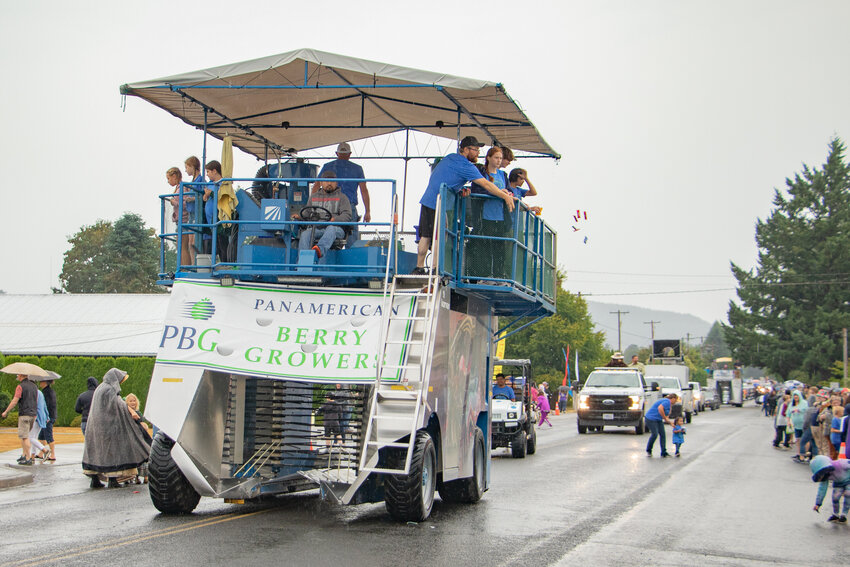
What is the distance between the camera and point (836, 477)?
39.4ft

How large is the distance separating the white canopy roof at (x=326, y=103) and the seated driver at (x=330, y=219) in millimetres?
1233

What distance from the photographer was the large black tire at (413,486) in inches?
396

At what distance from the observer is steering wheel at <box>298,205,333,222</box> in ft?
36.5

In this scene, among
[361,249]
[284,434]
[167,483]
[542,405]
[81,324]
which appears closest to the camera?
[167,483]

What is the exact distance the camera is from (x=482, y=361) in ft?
44.2

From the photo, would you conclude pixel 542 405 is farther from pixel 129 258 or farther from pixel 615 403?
pixel 129 258

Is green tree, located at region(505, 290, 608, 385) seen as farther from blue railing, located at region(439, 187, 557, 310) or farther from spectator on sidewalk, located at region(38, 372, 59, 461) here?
blue railing, located at region(439, 187, 557, 310)

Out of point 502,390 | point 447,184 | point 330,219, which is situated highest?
point 447,184

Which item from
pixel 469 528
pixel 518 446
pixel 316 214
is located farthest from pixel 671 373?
pixel 316 214

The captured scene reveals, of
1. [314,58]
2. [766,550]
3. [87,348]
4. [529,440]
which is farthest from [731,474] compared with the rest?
[87,348]

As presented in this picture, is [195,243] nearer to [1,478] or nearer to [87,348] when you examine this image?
[1,478]

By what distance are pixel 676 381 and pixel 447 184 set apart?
1403 inches

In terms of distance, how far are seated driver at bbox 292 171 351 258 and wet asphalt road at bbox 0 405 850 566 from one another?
311 cm

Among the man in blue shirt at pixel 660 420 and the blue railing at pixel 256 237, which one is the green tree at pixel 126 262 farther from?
the blue railing at pixel 256 237
